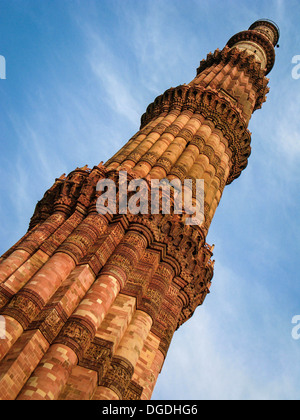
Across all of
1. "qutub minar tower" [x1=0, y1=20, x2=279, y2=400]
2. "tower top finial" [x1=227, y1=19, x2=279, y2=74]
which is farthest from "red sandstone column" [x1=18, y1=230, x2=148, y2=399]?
"tower top finial" [x1=227, y1=19, x2=279, y2=74]

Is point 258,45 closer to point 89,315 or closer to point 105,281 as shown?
point 105,281

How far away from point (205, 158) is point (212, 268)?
5237 millimetres

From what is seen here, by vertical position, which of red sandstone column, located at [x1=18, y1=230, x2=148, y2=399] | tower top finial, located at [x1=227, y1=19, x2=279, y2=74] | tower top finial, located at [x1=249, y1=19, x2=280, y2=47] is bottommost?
red sandstone column, located at [x1=18, y1=230, x2=148, y2=399]

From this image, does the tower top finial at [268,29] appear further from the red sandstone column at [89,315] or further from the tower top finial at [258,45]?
the red sandstone column at [89,315]

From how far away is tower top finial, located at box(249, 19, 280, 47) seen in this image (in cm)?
3425

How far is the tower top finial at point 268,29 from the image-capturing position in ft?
112

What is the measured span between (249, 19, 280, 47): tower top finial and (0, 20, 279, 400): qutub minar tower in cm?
1805

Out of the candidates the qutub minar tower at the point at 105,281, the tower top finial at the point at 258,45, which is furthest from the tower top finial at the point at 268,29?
the qutub minar tower at the point at 105,281

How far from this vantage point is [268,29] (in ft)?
115

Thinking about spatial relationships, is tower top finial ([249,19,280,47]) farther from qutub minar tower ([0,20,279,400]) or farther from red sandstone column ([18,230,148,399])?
red sandstone column ([18,230,148,399])

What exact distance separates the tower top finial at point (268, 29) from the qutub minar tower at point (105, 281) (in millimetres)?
18047

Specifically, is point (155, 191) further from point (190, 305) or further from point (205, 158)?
point (205, 158)

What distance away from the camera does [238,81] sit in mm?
25594
